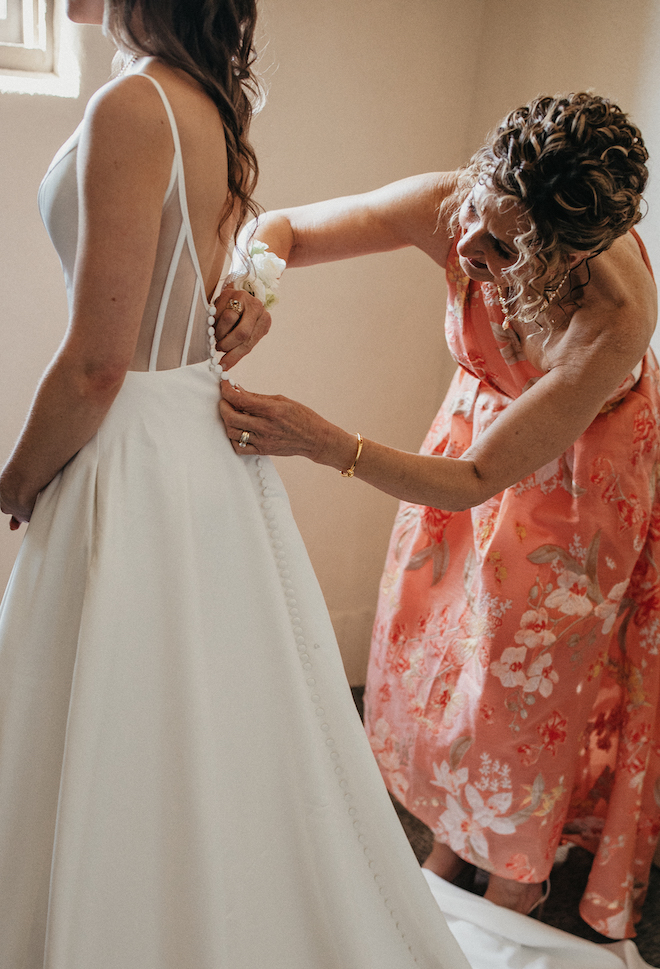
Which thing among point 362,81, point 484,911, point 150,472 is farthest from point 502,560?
point 362,81

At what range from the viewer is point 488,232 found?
3.77ft

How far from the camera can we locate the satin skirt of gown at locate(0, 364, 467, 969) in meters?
0.89

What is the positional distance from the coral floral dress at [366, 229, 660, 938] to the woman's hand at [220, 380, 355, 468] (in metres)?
0.47

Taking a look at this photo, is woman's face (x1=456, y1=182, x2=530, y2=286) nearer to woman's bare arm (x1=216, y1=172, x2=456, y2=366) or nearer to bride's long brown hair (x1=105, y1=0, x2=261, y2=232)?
woman's bare arm (x1=216, y1=172, x2=456, y2=366)

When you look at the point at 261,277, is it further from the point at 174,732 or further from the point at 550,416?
the point at 174,732

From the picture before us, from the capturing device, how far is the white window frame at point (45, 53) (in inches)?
59.9

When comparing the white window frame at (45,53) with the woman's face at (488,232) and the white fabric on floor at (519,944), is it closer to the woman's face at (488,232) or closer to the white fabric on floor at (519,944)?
the woman's face at (488,232)

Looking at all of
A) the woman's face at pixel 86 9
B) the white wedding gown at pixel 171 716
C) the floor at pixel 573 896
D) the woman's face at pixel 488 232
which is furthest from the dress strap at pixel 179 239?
the floor at pixel 573 896

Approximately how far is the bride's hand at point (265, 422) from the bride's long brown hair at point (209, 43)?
0.75ft

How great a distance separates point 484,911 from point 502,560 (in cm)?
66

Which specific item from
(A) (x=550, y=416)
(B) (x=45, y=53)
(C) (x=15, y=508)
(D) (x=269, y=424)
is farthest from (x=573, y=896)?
(B) (x=45, y=53)

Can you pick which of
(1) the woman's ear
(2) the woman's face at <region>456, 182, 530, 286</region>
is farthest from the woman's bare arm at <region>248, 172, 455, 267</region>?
(1) the woman's ear

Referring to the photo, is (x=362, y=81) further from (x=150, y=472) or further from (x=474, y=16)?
(x=150, y=472)

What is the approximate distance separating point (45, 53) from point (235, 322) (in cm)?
90
